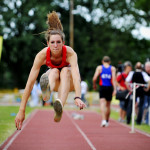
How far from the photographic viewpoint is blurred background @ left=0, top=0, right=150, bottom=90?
3797 centimetres

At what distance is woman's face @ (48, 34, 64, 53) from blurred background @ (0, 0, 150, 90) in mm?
31501

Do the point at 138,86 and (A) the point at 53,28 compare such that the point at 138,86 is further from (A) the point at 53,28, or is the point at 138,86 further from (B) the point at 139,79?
(A) the point at 53,28

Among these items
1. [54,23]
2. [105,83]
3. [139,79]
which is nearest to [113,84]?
[105,83]

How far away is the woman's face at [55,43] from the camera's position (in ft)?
19.4

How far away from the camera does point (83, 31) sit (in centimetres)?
4456

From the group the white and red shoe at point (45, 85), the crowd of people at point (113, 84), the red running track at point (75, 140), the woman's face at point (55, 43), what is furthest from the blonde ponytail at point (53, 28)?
the crowd of people at point (113, 84)

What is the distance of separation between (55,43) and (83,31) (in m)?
39.0

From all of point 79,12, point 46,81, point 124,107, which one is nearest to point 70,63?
point 46,81

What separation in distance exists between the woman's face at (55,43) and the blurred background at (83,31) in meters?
31.5

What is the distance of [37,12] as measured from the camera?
3766cm

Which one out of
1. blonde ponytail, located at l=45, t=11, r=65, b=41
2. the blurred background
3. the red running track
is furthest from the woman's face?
the blurred background

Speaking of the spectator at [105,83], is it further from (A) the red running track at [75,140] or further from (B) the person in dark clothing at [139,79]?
(A) the red running track at [75,140]

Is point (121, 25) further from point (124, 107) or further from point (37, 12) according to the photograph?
point (124, 107)

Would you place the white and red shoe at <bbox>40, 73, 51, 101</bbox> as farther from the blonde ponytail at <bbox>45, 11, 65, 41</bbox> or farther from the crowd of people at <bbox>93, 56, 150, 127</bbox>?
the crowd of people at <bbox>93, 56, 150, 127</bbox>
